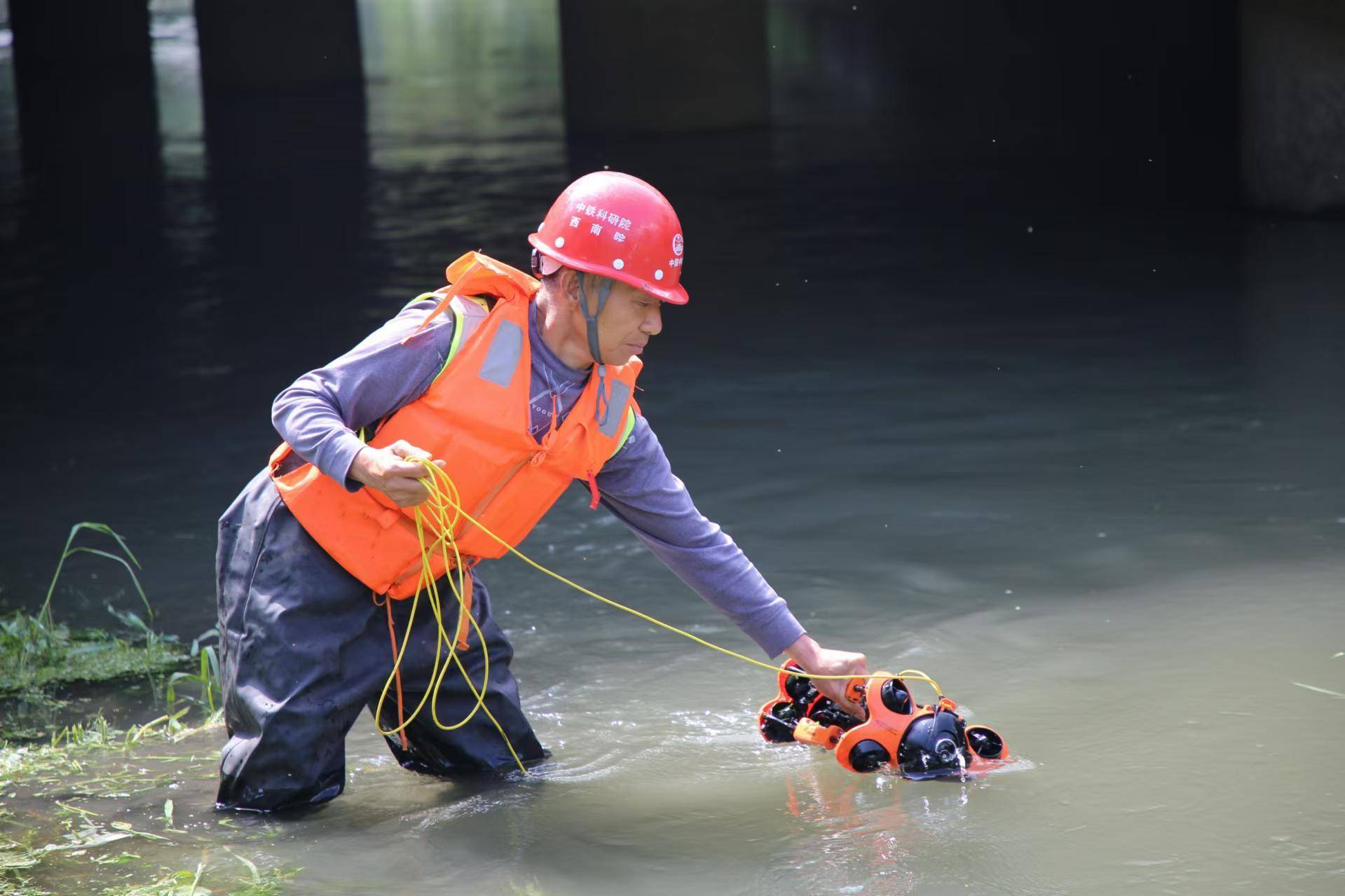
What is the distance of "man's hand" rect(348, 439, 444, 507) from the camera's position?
10.3ft

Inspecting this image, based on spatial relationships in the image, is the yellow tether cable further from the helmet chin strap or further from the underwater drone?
the helmet chin strap

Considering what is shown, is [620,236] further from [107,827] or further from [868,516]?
[868,516]

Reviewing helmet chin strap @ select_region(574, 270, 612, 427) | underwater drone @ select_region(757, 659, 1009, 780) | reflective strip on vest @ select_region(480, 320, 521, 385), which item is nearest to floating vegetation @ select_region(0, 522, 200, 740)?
reflective strip on vest @ select_region(480, 320, 521, 385)

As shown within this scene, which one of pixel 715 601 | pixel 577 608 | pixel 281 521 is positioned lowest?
pixel 577 608

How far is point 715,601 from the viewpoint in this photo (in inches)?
150

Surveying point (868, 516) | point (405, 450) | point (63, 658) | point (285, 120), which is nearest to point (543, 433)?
point (405, 450)

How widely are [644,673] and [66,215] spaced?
37.3 feet

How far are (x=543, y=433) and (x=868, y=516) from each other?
9.25 feet

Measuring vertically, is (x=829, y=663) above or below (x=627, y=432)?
below

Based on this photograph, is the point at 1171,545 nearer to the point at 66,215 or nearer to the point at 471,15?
the point at 66,215

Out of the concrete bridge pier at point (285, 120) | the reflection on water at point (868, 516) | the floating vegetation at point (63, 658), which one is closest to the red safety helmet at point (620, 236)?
the reflection on water at point (868, 516)

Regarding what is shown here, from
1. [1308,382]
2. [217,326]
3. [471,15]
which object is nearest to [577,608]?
[1308,382]

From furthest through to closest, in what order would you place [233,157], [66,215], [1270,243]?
[233,157] → [66,215] → [1270,243]

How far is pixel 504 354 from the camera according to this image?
345 cm
